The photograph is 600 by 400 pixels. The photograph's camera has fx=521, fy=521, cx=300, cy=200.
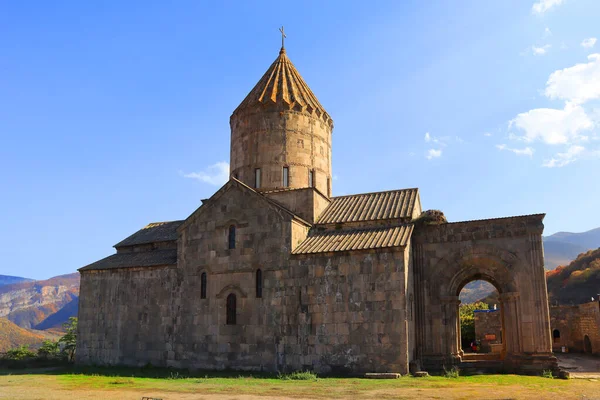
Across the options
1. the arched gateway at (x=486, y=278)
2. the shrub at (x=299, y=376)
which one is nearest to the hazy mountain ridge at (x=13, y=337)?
the shrub at (x=299, y=376)

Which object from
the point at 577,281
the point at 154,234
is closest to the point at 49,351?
the point at 154,234

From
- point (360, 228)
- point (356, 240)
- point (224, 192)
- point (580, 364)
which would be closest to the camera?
point (356, 240)

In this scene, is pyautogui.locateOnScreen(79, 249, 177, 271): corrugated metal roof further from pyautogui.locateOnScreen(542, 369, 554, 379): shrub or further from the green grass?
pyautogui.locateOnScreen(542, 369, 554, 379): shrub

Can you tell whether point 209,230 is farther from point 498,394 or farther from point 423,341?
point 498,394

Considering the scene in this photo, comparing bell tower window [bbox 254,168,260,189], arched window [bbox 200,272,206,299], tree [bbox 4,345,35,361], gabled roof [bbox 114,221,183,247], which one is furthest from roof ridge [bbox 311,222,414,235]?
tree [bbox 4,345,35,361]

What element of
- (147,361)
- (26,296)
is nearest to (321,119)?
(147,361)

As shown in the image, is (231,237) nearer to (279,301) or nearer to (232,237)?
(232,237)

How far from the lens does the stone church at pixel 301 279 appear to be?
16.7 meters

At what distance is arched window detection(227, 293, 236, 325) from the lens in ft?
61.0

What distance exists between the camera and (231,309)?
18.7 m

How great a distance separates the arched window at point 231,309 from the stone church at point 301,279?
40 mm

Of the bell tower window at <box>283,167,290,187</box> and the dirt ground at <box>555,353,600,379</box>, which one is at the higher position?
the bell tower window at <box>283,167,290,187</box>

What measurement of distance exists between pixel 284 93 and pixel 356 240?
26.4 feet

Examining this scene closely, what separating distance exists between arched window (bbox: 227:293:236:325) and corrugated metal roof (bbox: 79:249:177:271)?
9.68ft
